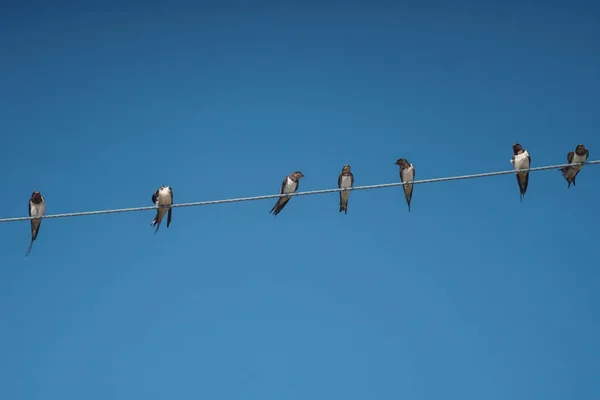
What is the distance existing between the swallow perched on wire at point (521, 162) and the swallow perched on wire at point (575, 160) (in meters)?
0.86

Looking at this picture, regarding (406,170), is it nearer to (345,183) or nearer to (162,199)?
(345,183)

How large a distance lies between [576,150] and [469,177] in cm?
577

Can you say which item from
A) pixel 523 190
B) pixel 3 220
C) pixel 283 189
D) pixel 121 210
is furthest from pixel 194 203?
pixel 523 190

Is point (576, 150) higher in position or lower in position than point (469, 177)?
higher

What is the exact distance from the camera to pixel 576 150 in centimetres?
1547

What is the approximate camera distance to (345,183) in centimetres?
1638

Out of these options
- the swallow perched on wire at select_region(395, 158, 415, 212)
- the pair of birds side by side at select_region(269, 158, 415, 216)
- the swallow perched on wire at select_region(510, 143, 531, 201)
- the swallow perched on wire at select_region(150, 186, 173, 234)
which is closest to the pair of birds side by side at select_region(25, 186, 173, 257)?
the swallow perched on wire at select_region(150, 186, 173, 234)

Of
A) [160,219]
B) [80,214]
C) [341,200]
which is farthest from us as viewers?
[341,200]

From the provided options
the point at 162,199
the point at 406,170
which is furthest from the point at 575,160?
the point at 162,199

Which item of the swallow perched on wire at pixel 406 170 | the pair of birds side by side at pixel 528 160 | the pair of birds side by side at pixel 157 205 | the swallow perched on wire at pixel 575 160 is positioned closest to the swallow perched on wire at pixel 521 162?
the pair of birds side by side at pixel 528 160

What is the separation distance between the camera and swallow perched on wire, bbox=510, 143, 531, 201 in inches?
596

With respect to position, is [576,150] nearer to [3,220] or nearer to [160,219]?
[160,219]

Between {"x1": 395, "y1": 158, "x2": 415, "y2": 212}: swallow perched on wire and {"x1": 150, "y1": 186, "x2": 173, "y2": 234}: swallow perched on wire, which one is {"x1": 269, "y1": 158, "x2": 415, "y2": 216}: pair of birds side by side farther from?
{"x1": 150, "y1": 186, "x2": 173, "y2": 234}: swallow perched on wire

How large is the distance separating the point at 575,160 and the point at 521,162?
1.05 meters
